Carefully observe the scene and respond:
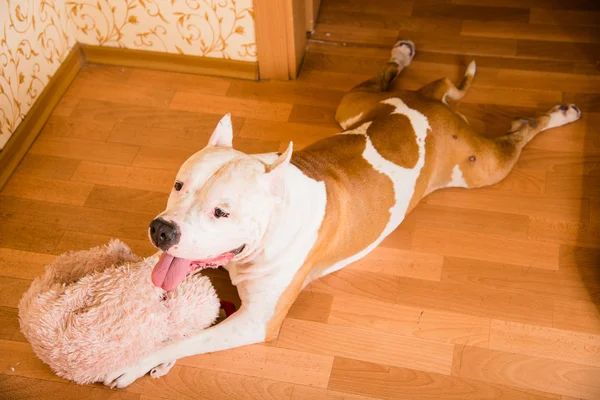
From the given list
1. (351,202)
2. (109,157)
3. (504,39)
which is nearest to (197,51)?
(109,157)

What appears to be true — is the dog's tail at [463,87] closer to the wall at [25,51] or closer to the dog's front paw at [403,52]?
the dog's front paw at [403,52]

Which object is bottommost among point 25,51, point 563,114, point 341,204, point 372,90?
point 563,114

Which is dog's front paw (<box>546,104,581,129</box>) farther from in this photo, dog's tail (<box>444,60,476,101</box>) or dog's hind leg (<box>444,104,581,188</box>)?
dog's tail (<box>444,60,476,101</box>)

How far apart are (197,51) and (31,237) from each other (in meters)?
1.14

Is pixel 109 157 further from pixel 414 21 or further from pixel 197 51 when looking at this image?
pixel 414 21

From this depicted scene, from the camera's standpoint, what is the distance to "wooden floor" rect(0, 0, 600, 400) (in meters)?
2.11

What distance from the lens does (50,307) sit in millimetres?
2043

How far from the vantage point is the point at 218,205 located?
1708 mm

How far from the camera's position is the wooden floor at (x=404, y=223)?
6.91 ft

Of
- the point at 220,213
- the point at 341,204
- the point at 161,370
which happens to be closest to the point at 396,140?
the point at 341,204

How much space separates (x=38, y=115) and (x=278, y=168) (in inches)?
63.4

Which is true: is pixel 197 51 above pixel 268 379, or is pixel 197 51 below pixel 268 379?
above

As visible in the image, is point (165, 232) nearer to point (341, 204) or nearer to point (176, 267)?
point (176, 267)

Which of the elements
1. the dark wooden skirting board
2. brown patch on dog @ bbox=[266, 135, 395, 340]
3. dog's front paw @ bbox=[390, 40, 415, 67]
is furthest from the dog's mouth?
dog's front paw @ bbox=[390, 40, 415, 67]
